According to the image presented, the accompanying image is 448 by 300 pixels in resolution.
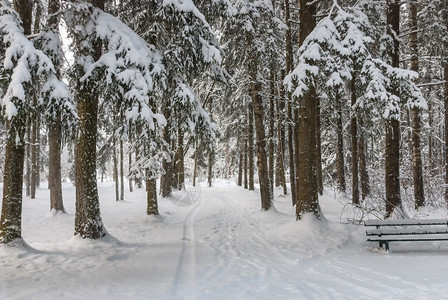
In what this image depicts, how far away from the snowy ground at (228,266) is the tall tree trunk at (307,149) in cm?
56

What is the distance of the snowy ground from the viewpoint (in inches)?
187

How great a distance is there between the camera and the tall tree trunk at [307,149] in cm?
919

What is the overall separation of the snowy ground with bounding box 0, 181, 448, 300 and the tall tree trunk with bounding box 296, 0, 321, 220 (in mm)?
557

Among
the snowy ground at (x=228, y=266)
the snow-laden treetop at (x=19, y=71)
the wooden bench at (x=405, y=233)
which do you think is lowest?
the snowy ground at (x=228, y=266)

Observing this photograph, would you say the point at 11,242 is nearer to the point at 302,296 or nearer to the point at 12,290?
the point at 12,290

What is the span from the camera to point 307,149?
932cm

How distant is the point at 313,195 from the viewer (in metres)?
9.18

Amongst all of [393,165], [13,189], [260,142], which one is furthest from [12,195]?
[393,165]

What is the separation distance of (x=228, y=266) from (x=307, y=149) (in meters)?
4.72

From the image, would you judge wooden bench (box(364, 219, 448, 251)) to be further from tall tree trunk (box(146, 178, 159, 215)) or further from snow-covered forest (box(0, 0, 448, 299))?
tall tree trunk (box(146, 178, 159, 215))

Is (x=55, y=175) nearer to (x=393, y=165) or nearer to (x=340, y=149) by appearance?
(x=393, y=165)

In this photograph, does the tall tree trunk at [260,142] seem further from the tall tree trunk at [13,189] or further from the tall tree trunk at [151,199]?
the tall tree trunk at [13,189]

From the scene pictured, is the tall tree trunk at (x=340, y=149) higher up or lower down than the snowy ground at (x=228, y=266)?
higher up

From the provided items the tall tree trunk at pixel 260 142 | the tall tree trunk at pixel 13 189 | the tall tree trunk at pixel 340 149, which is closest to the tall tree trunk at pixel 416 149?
the tall tree trunk at pixel 340 149
